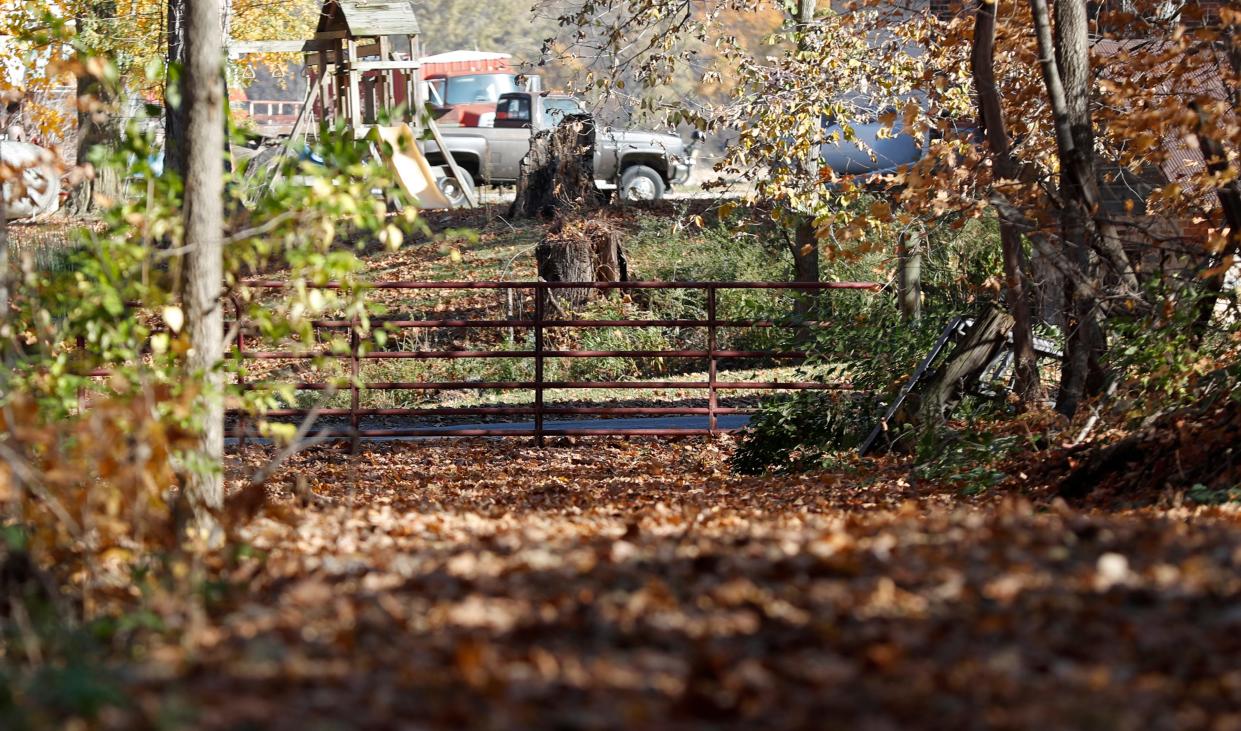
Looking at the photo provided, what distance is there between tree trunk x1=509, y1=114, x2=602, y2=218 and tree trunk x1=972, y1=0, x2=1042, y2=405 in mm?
9430

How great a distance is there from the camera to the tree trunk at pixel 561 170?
807 inches

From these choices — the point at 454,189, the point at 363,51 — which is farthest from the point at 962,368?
the point at 454,189

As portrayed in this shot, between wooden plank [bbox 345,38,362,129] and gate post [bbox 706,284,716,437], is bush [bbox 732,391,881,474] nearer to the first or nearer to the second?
gate post [bbox 706,284,716,437]

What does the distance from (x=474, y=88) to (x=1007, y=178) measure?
81.9ft

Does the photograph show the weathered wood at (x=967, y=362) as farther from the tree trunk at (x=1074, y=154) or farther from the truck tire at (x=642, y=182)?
the truck tire at (x=642, y=182)

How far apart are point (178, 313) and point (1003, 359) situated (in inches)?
262

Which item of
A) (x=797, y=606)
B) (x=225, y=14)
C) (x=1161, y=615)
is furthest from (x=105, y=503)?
(x=225, y=14)

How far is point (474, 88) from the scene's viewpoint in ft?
110

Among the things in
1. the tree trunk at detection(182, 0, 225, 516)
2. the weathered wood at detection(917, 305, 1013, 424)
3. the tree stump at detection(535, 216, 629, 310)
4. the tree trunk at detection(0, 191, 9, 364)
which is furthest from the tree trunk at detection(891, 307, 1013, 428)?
the tree stump at detection(535, 216, 629, 310)

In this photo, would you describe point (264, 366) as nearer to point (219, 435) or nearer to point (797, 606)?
point (219, 435)

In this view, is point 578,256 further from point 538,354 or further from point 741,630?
point 741,630

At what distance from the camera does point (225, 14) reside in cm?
1927

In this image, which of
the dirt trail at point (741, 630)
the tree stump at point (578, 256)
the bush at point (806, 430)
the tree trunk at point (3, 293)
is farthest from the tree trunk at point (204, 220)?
the tree stump at point (578, 256)

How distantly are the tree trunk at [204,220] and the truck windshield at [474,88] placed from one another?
1087 inches
